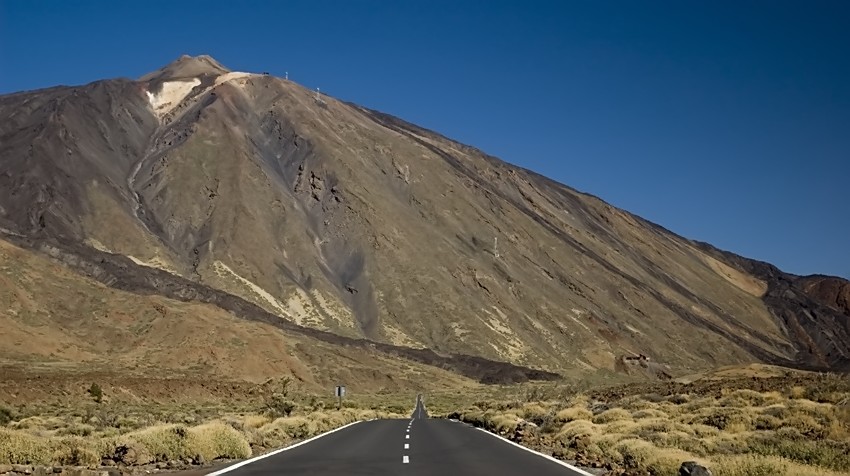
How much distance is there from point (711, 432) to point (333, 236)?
114331 mm

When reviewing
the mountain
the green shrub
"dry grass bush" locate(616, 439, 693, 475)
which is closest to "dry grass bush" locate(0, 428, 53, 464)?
"dry grass bush" locate(616, 439, 693, 475)

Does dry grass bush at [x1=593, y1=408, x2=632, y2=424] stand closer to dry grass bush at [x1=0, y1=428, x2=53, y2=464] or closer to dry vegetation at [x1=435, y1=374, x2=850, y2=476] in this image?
dry vegetation at [x1=435, y1=374, x2=850, y2=476]

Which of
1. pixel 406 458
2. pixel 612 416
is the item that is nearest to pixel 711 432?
pixel 612 416

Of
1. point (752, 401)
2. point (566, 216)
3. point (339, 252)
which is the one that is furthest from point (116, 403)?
point (566, 216)

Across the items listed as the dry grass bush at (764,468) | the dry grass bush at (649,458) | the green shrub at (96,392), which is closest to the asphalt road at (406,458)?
the dry grass bush at (649,458)

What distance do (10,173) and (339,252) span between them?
5004 cm

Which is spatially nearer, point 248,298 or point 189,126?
point 248,298

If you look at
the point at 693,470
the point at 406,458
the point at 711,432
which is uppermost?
the point at 711,432

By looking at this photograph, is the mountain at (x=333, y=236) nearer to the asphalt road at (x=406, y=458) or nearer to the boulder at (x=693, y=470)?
the asphalt road at (x=406, y=458)

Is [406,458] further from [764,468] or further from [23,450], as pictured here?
[764,468]

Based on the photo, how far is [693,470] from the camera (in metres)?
13.3

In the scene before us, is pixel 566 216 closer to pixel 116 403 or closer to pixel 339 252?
pixel 339 252

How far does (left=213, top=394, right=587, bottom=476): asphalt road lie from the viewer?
16562mm

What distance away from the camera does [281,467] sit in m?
17.3
